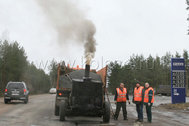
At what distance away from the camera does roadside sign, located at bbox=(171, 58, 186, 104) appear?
76.0 ft

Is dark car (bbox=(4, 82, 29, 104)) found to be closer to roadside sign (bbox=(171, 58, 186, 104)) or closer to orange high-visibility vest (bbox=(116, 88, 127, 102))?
orange high-visibility vest (bbox=(116, 88, 127, 102))

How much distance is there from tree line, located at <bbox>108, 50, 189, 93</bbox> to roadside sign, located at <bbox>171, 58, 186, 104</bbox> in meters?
62.4

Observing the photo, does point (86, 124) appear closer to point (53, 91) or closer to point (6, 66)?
point (6, 66)

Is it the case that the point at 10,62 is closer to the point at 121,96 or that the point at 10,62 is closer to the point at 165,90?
the point at 165,90

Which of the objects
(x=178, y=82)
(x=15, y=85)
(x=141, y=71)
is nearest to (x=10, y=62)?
(x=15, y=85)

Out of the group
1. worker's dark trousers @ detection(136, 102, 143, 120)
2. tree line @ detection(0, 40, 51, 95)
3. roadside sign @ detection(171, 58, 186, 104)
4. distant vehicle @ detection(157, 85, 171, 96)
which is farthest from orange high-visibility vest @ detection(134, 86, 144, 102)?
distant vehicle @ detection(157, 85, 171, 96)

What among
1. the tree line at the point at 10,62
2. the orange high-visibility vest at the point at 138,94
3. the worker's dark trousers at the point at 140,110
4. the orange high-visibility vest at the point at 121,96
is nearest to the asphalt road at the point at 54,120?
the worker's dark trousers at the point at 140,110

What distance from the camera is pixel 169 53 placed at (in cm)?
10800

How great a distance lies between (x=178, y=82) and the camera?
23500 mm

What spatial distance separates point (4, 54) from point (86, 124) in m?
40.4

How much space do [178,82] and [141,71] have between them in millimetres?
75572

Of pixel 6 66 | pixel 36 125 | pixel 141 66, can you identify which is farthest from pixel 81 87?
pixel 141 66

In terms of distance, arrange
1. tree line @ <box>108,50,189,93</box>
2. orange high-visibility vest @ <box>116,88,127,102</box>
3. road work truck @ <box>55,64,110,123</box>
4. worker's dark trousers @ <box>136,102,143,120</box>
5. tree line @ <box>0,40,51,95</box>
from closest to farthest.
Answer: road work truck @ <box>55,64,110,123</box> → worker's dark trousers @ <box>136,102,143,120</box> → orange high-visibility vest @ <box>116,88,127,102</box> → tree line @ <box>0,40,51,95</box> → tree line @ <box>108,50,189,93</box>

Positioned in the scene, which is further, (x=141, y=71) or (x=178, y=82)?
(x=141, y=71)
